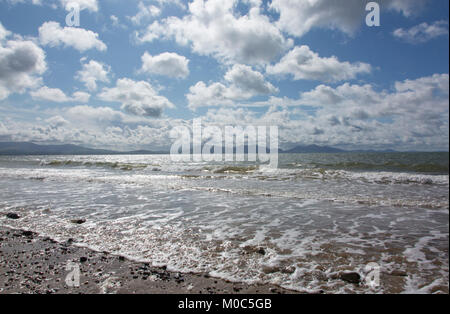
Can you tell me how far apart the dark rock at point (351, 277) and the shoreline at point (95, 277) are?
1.26m

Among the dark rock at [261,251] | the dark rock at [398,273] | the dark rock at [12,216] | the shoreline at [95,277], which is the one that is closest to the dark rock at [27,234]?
the shoreline at [95,277]

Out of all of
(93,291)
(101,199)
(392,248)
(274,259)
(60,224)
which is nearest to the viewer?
(93,291)

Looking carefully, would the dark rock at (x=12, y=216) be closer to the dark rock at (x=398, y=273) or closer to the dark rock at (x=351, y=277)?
the dark rock at (x=351, y=277)

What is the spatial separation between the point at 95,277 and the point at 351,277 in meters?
5.32

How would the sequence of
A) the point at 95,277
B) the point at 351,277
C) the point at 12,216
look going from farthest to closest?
the point at 12,216 → the point at 95,277 → the point at 351,277

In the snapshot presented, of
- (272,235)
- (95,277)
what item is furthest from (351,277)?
(95,277)

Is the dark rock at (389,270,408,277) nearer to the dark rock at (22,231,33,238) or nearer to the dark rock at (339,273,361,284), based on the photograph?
the dark rock at (339,273,361,284)

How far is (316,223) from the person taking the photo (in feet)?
29.9

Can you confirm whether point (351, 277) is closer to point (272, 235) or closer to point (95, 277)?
point (272, 235)

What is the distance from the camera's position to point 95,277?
16.5 ft

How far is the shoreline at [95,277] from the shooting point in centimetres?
460
